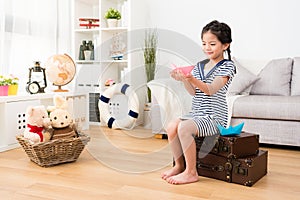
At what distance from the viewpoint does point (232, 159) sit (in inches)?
66.4

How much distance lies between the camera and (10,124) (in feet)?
8.06

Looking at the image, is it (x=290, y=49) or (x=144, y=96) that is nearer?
(x=290, y=49)

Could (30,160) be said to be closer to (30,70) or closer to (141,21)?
(30,70)

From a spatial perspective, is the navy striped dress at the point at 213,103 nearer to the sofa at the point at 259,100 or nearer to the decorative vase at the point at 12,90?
the sofa at the point at 259,100

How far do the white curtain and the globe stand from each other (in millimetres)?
282

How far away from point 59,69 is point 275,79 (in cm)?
181

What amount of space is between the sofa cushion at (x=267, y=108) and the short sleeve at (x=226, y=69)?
776mm

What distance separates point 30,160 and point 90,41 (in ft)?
5.74

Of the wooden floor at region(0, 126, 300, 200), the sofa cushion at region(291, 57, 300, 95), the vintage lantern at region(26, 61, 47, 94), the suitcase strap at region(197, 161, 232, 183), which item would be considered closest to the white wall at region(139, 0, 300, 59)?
the sofa cushion at region(291, 57, 300, 95)

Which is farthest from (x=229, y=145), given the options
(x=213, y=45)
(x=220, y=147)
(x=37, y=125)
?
(x=37, y=125)

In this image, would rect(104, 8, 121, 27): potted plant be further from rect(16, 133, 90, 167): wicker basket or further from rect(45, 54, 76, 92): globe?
rect(16, 133, 90, 167): wicker basket

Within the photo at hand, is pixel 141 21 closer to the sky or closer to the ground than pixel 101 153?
closer to the sky

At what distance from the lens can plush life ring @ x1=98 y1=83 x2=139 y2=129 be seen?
316 cm

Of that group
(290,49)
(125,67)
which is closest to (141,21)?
(125,67)
